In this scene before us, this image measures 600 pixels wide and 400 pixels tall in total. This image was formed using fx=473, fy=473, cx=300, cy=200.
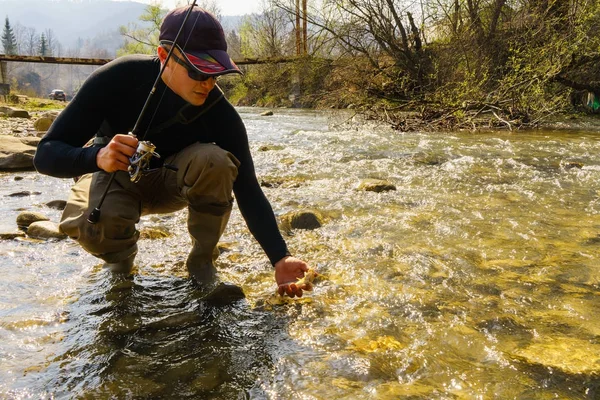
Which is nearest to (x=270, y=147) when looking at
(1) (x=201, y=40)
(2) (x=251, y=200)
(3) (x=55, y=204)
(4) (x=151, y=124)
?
(3) (x=55, y=204)

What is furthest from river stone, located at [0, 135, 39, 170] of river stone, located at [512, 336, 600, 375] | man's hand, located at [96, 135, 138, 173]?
river stone, located at [512, 336, 600, 375]

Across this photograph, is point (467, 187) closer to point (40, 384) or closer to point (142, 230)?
point (142, 230)

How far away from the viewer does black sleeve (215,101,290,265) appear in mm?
2230

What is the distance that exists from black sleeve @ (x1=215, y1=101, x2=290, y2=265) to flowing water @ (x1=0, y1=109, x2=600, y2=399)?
0.94 ft

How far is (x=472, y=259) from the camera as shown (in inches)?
110

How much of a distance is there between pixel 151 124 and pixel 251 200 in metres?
0.65

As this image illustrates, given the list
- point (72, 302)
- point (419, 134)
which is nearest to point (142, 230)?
point (72, 302)

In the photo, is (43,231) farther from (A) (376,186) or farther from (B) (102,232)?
(A) (376,186)

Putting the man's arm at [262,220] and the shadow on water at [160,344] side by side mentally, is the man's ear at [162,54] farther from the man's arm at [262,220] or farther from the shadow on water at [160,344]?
the shadow on water at [160,344]

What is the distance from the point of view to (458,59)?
11570mm

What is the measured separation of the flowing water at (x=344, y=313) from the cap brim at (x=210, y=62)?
1074 mm

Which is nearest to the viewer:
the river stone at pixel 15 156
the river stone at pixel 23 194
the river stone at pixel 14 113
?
the river stone at pixel 23 194

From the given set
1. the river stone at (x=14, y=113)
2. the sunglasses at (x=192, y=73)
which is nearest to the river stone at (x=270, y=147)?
the sunglasses at (x=192, y=73)

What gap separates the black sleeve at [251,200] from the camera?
7.32 feet
